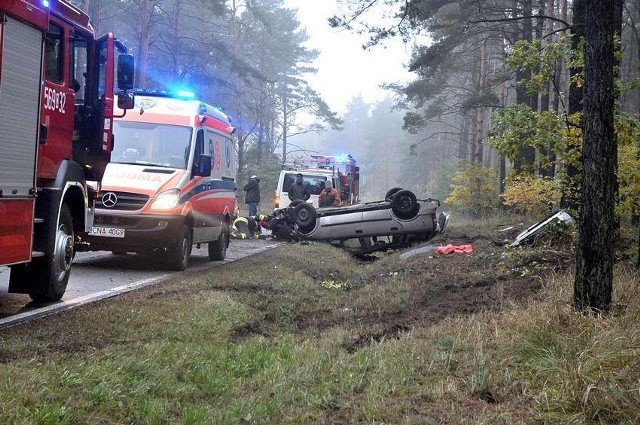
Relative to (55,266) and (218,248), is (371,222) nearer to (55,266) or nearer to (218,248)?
(218,248)

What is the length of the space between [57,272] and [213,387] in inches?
133

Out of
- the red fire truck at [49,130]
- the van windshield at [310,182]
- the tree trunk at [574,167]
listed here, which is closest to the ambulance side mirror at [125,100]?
the red fire truck at [49,130]

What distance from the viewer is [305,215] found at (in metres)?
18.4

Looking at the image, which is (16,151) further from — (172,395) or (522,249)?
(522,249)

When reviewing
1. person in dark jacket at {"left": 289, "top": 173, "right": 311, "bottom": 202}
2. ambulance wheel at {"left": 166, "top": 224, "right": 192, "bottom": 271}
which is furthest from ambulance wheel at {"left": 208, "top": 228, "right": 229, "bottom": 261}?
person in dark jacket at {"left": 289, "top": 173, "right": 311, "bottom": 202}

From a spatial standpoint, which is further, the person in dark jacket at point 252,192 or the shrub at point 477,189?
the shrub at point 477,189

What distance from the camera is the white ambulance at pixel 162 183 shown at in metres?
10.9

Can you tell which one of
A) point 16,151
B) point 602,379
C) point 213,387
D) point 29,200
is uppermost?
point 16,151

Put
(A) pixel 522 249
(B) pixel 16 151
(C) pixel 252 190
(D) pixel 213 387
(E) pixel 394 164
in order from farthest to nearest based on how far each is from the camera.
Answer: (E) pixel 394 164 → (C) pixel 252 190 → (A) pixel 522 249 → (B) pixel 16 151 → (D) pixel 213 387

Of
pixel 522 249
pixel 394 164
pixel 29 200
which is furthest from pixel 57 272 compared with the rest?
pixel 394 164

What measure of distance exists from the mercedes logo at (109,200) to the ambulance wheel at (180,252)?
3.83 feet

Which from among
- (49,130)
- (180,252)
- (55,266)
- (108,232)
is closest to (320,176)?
(180,252)

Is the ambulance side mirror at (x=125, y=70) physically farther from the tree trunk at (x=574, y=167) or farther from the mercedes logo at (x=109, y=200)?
the tree trunk at (x=574, y=167)

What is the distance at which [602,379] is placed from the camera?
13.9 feet
